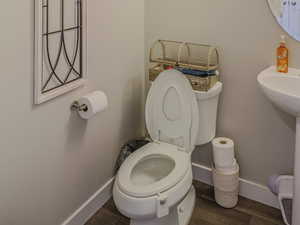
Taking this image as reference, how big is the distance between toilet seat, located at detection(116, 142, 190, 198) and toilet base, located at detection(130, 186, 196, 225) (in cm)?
19

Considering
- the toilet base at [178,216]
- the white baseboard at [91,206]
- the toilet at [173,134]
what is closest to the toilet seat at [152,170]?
the toilet at [173,134]

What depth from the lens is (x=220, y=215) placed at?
216 centimetres

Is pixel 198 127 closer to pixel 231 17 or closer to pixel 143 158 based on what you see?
pixel 143 158

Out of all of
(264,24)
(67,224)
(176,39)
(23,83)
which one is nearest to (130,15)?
(176,39)

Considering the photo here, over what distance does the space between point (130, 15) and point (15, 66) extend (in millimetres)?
967

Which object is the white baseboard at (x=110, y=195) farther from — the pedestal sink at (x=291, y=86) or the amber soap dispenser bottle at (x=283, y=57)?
the amber soap dispenser bottle at (x=283, y=57)

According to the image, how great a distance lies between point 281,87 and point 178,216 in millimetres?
924

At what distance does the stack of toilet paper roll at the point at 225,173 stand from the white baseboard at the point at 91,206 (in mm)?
696

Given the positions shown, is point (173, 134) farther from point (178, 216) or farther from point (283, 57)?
point (283, 57)

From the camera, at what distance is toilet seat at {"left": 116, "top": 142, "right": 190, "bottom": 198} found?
Result: 5.55 ft

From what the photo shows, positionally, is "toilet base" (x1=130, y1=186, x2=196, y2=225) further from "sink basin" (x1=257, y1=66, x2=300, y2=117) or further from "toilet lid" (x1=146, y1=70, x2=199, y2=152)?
"sink basin" (x1=257, y1=66, x2=300, y2=117)

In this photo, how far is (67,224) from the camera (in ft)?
6.29

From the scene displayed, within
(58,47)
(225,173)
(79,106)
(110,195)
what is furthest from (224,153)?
(58,47)

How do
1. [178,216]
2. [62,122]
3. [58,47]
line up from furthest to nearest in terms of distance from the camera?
[178,216] < [62,122] < [58,47]
